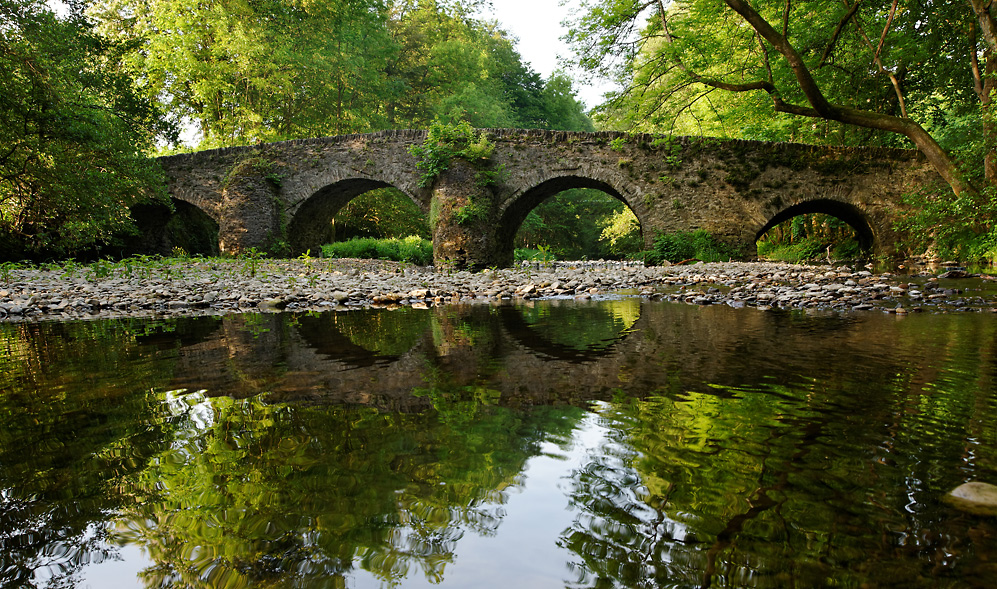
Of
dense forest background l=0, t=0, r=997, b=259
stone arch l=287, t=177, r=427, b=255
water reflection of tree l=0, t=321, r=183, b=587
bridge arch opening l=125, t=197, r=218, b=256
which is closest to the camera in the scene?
water reflection of tree l=0, t=321, r=183, b=587

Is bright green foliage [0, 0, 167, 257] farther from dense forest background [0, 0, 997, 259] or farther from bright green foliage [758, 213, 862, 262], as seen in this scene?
bright green foliage [758, 213, 862, 262]

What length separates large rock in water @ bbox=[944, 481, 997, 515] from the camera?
0.95m

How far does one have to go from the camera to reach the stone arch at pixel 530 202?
1344cm

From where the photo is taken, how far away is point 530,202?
14.6m

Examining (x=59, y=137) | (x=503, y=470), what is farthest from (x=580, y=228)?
(x=503, y=470)

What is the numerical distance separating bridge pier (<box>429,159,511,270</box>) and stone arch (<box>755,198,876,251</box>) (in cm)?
683

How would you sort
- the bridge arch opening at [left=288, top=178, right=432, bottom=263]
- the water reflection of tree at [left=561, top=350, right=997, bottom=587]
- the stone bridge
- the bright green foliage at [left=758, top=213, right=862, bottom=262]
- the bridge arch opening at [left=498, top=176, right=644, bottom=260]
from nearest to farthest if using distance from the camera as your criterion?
the water reflection of tree at [left=561, top=350, right=997, bottom=587] → the stone bridge → the bridge arch opening at [left=288, top=178, right=432, bottom=263] → the bright green foliage at [left=758, top=213, right=862, bottom=262] → the bridge arch opening at [left=498, top=176, right=644, bottom=260]

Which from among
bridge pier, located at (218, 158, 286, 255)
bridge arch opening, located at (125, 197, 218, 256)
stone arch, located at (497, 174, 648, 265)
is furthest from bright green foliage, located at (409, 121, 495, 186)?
bridge arch opening, located at (125, 197, 218, 256)

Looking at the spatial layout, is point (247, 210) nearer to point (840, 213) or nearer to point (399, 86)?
point (399, 86)

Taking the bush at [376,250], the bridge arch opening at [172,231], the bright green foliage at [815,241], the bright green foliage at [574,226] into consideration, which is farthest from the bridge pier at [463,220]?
the bright green foliage at [574,226]

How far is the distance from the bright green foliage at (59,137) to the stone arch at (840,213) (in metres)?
14.2

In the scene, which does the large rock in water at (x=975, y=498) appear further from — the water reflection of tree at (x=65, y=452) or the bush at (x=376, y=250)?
the bush at (x=376, y=250)

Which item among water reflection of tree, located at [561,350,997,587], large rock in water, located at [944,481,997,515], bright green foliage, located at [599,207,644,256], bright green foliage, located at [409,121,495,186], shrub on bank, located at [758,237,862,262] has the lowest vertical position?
water reflection of tree, located at [561,350,997,587]

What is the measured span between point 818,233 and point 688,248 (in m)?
7.28
